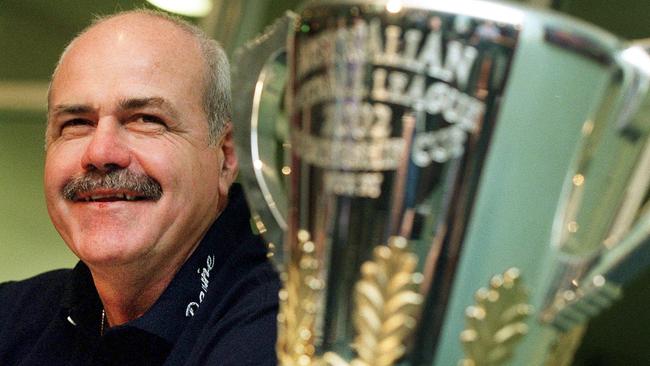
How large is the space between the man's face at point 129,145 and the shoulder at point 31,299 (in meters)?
0.15

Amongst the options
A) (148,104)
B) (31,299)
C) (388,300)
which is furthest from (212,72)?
(388,300)

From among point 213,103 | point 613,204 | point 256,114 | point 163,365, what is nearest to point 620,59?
point 613,204

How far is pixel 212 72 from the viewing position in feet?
3.61

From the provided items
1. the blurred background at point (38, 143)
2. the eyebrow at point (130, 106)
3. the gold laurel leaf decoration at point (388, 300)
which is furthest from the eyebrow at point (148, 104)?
the blurred background at point (38, 143)

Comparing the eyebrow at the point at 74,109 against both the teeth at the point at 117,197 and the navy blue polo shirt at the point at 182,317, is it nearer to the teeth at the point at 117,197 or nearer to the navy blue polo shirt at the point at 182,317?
the teeth at the point at 117,197

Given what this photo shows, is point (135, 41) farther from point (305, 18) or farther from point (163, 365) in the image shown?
point (305, 18)

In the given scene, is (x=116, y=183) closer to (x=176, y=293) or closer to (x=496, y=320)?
(x=176, y=293)

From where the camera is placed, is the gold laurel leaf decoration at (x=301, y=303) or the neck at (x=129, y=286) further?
the neck at (x=129, y=286)

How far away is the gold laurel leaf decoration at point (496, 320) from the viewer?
0.39 m

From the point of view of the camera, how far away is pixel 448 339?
1.29 feet

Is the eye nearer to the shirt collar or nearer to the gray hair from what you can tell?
the gray hair

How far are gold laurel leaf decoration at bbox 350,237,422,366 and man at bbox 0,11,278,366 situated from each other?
53 centimetres

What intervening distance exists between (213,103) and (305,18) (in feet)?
2.37

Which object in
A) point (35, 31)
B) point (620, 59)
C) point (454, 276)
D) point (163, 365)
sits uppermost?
point (620, 59)
